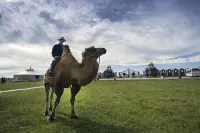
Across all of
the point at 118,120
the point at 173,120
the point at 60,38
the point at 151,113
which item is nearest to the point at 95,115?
the point at 118,120

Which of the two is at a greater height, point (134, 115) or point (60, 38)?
point (60, 38)

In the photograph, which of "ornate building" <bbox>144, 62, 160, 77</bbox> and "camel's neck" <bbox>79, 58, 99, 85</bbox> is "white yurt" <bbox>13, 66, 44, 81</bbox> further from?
"camel's neck" <bbox>79, 58, 99, 85</bbox>

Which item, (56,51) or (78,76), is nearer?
(78,76)

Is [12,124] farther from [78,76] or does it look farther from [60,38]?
[60,38]

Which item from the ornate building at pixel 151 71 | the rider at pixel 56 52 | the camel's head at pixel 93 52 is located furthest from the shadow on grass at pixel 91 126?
the ornate building at pixel 151 71

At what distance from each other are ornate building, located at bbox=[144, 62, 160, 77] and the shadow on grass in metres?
111

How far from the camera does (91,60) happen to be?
26.6 ft

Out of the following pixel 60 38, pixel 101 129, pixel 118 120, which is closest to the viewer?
pixel 101 129

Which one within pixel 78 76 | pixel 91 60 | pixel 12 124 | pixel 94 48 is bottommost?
pixel 12 124

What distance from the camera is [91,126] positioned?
794cm

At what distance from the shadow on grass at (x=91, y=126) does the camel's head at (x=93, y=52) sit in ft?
9.54

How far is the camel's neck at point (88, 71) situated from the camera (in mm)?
8000

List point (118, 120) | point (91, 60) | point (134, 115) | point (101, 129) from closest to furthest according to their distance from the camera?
point (101, 129)
point (91, 60)
point (118, 120)
point (134, 115)

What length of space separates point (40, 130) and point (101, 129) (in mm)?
2383
